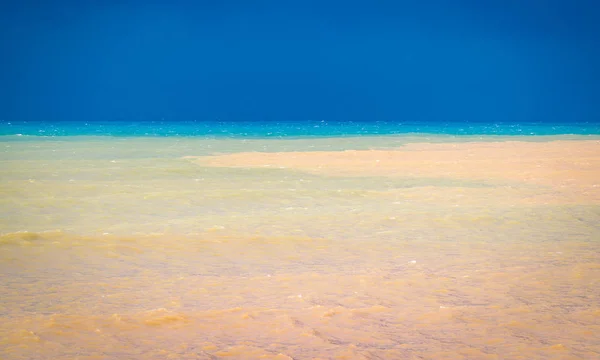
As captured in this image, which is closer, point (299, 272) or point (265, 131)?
point (299, 272)

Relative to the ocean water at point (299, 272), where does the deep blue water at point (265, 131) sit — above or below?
above

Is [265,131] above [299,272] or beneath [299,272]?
above

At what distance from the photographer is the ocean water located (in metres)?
6.27

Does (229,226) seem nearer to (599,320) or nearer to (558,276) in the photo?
(558,276)

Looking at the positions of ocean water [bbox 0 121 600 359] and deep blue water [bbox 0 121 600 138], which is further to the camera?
deep blue water [bbox 0 121 600 138]

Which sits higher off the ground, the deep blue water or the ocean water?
the deep blue water

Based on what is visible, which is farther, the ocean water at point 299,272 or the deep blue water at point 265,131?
the deep blue water at point 265,131

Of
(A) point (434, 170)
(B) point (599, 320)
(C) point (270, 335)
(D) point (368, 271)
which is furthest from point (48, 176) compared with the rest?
(B) point (599, 320)

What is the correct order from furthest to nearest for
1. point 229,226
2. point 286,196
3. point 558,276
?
point 286,196 → point 229,226 → point 558,276

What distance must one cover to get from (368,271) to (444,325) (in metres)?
2.19

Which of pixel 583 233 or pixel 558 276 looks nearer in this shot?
pixel 558 276

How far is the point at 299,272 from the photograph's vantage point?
879 cm

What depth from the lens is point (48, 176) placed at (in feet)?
69.3

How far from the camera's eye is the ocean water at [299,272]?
6.27 m
